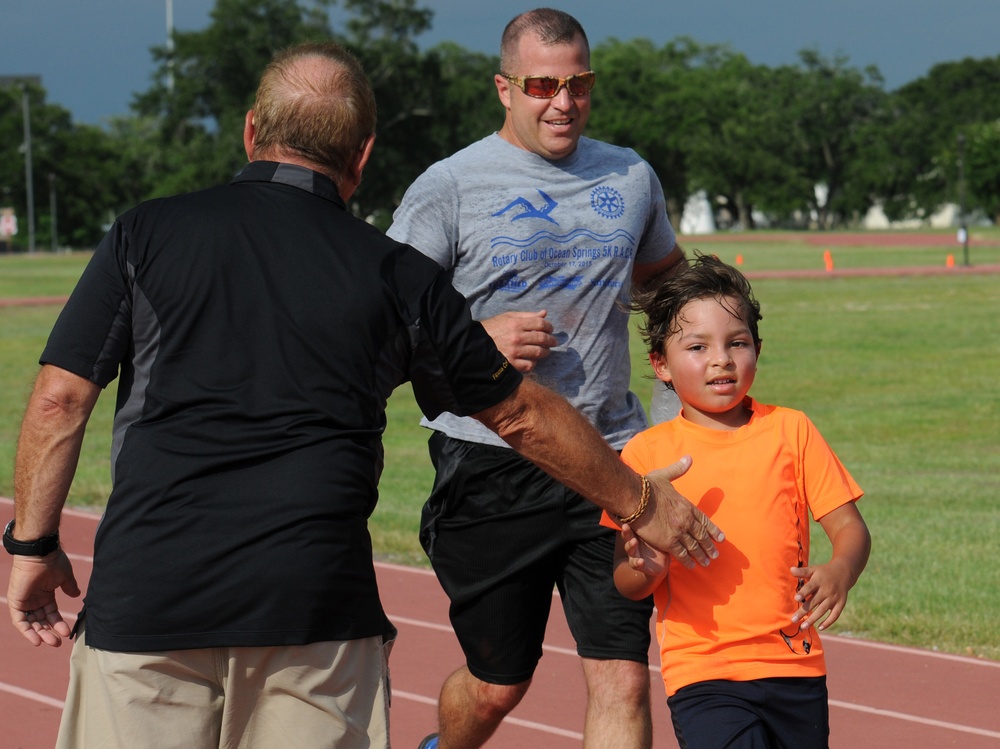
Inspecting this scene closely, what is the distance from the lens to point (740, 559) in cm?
348

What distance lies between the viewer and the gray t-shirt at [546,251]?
14.4 feet

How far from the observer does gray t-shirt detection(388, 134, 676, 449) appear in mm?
4398

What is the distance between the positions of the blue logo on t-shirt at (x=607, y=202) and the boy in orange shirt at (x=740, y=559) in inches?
32.6

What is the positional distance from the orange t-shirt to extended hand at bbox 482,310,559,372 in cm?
60

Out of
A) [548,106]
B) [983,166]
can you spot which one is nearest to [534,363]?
[548,106]

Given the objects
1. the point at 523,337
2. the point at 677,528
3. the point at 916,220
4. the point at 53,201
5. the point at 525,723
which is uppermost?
the point at 53,201

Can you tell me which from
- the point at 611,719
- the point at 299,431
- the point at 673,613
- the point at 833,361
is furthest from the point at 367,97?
the point at 833,361

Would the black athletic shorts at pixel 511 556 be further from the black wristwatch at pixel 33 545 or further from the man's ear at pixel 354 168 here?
the black wristwatch at pixel 33 545

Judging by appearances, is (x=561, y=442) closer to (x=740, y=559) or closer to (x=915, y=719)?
(x=740, y=559)

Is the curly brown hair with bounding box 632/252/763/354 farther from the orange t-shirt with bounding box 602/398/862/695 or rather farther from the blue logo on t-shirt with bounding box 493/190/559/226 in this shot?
the blue logo on t-shirt with bounding box 493/190/559/226

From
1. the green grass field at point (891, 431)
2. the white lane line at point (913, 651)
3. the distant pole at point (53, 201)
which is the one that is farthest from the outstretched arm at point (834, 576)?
the distant pole at point (53, 201)

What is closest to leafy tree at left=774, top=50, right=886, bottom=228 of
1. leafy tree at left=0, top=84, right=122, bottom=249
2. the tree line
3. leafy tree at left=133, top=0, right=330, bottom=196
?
the tree line

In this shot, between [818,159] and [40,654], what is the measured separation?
100617 millimetres

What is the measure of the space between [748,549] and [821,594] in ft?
0.77
